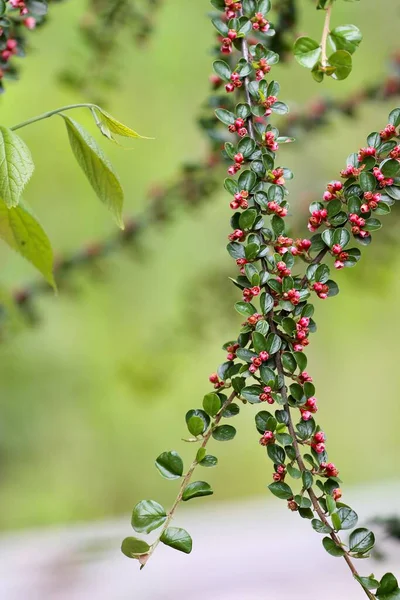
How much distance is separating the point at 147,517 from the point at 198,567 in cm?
68

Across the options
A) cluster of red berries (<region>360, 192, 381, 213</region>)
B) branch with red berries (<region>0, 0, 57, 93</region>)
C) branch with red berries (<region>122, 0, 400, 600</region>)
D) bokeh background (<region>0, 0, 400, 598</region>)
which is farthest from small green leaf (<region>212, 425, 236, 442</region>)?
bokeh background (<region>0, 0, 400, 598</region>)

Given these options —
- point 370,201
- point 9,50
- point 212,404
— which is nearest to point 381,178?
point 370,201

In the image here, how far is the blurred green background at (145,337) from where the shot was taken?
137cm

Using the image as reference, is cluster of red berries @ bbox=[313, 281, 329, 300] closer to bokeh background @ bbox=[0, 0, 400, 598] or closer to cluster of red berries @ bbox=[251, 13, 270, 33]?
cluster of red berries @ bbox=[251, 13, 270, 33]

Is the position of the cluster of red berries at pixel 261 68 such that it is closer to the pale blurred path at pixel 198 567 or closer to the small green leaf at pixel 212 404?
the small green leaf at pixel 212 404

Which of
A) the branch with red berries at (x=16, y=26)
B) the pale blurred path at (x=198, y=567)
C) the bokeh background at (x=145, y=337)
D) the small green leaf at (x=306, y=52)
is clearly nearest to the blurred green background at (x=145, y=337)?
the bokeh background at (x=145, y=337)

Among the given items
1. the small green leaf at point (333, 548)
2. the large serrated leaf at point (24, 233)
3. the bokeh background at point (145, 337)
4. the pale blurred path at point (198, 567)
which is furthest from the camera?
the bokeh background at point (145, 337)

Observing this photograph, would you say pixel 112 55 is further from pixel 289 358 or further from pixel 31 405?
pixel 31 405

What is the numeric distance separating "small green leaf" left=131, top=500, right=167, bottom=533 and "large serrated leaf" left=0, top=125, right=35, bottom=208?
13 cm

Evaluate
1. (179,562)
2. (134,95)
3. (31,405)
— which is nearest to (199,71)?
Result: (134,95)

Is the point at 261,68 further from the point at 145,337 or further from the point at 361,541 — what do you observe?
the point at 145,337

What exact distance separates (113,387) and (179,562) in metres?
0.60

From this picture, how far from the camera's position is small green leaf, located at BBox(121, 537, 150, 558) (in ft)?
0.84

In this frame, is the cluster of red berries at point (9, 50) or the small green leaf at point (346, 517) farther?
the cluster of red berries at point (9, 50)
